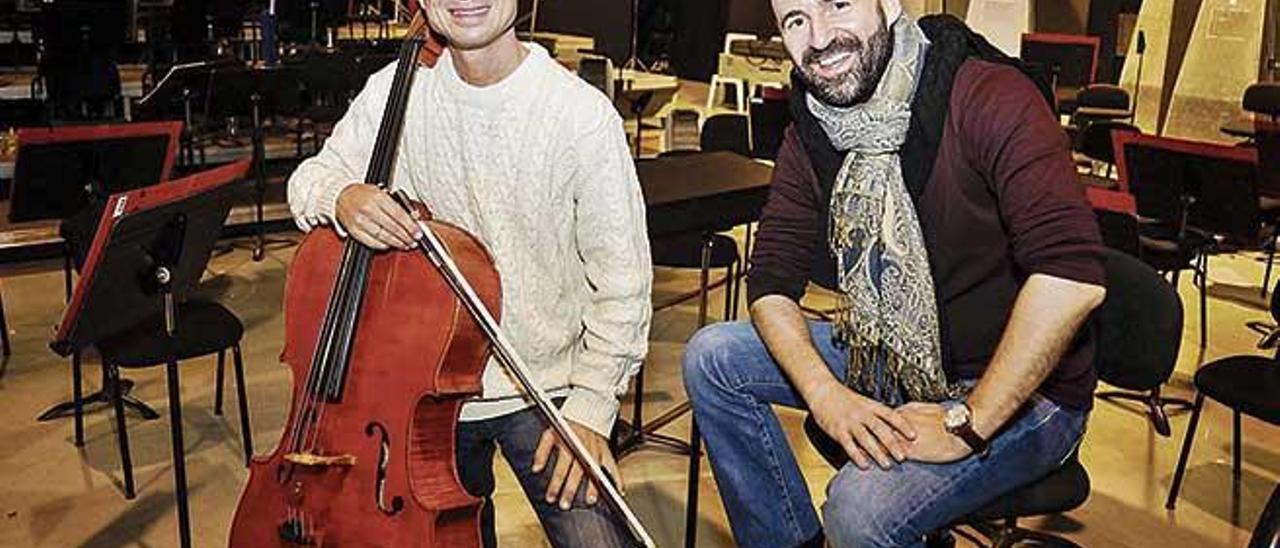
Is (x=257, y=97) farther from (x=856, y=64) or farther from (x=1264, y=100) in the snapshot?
(x=1264, y=100)

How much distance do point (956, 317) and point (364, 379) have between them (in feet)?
2.84

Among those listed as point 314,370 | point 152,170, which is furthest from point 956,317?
point 152,170

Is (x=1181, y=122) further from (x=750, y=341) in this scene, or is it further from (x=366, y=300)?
(x=366, y=300)

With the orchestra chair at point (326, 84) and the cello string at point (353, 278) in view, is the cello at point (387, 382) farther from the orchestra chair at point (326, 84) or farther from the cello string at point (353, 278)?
the orchestra chair at point (326, 84)

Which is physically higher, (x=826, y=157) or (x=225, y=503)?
(x=826, y=157)

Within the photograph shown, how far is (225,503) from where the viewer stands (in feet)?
9.95

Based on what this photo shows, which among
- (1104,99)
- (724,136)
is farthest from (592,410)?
(1104,99)

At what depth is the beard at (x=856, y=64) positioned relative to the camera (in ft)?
5.78

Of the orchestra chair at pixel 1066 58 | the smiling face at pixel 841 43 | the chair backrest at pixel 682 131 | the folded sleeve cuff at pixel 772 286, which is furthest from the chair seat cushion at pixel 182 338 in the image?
the orchestra chair at pixel 1066 58

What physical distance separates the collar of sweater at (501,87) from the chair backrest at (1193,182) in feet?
9.27

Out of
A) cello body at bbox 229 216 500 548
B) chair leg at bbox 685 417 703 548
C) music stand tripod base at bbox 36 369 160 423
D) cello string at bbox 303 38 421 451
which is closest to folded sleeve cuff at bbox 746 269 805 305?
chair leg at bbox 685 417 703 548

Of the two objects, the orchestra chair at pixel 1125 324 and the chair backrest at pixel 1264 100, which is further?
the chair backrest at pixel 1264 100

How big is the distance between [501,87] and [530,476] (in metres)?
0.56

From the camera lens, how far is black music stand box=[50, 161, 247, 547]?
2.15m
